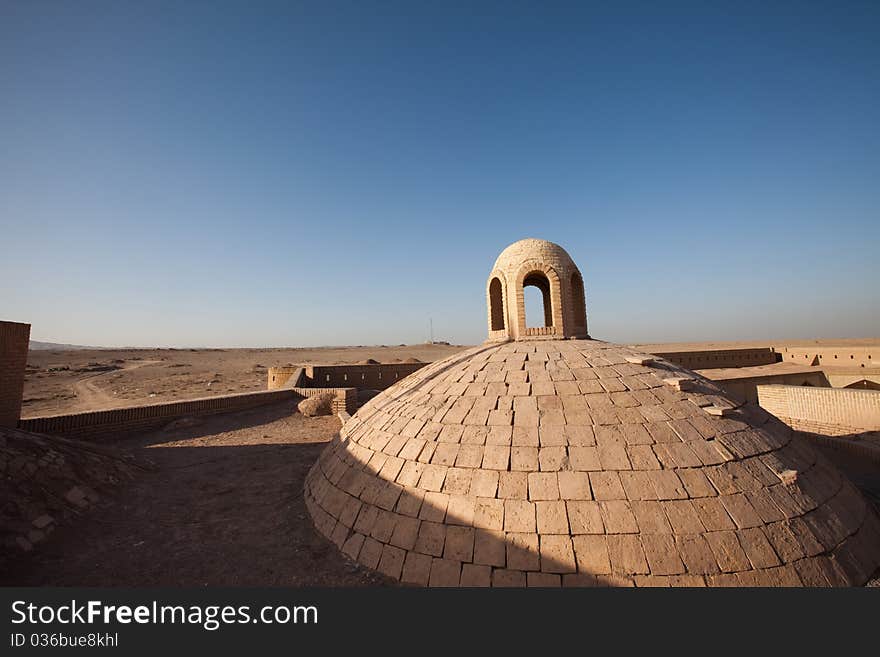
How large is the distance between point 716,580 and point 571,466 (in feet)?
6.04

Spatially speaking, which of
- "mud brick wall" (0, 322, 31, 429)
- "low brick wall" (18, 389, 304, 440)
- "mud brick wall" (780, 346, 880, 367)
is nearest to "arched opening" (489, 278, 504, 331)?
"low brick wall" (18, 389, 304, 440)

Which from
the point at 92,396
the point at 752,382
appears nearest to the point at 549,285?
the point at 752,382

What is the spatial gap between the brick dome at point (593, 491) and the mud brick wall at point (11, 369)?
28.6 ft

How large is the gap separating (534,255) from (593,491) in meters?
6.12

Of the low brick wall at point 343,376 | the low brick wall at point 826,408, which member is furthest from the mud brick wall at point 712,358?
the low brick wall at point 343,376

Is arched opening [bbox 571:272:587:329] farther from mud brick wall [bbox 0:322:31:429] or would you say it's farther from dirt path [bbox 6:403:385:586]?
mud brick wall [bbox 0:322:31:429]

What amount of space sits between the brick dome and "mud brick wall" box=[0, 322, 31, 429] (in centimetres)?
871

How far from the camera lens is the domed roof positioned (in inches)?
370

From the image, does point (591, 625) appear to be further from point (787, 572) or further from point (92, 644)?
point (92, 644)

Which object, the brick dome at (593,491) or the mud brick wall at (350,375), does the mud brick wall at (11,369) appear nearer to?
the brick dome at (593,491)

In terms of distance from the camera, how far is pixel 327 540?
5.88 metres

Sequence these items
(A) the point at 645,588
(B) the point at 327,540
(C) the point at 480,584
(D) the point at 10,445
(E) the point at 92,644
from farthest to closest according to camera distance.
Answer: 1. (D) the point at 10,445
2. (B) the point at 327,540
3. (C) the point at 480,584
4. (A) the point at 645,588
5. (E) the point at 92,644

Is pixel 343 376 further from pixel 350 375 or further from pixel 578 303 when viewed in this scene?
pixel 578 303

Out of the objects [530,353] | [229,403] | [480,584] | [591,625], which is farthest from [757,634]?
[229,403]
